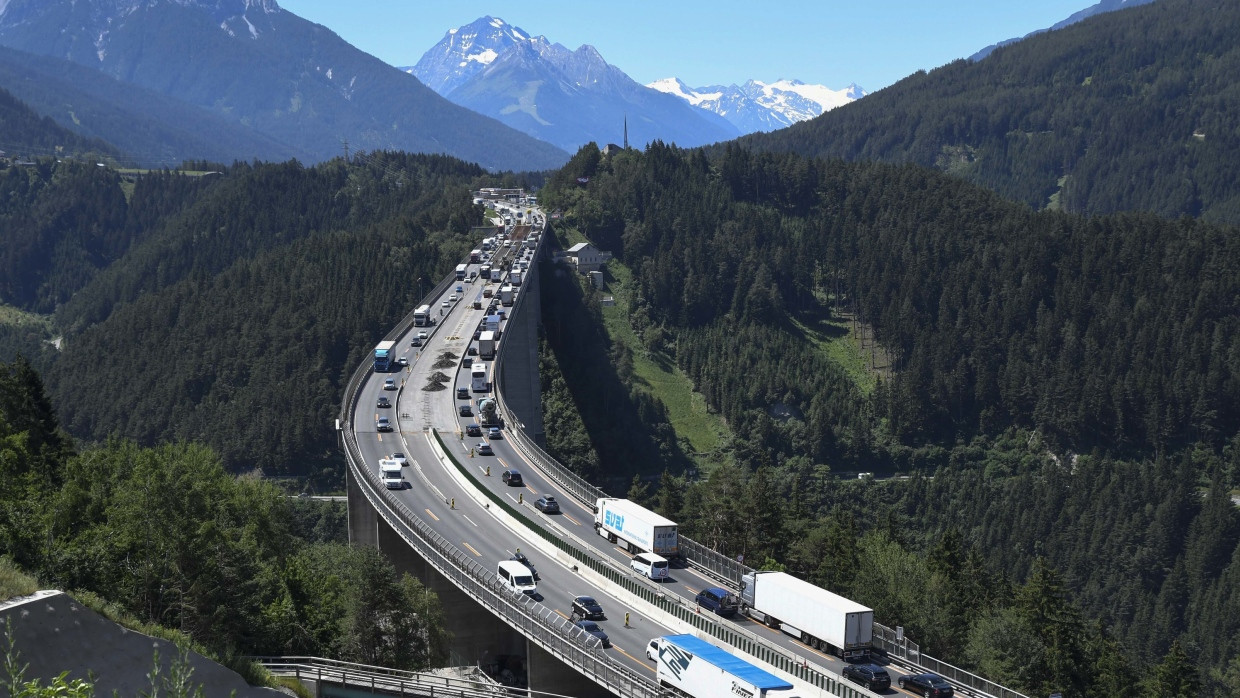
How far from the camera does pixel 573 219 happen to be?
197 m

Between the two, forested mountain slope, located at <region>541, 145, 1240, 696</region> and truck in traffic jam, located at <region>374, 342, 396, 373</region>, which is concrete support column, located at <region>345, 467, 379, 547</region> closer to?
forested mountain slope, located at <region>541, 145, 1240, 696</region>

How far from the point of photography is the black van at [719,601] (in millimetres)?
51500

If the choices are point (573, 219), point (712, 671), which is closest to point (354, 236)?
point (573, 219)

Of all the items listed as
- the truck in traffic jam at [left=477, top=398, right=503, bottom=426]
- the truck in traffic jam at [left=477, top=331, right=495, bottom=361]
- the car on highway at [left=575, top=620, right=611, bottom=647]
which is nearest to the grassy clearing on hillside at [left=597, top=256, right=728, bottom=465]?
the truck in traffic jam at [left=477, top=331, right=495, bottom=361]

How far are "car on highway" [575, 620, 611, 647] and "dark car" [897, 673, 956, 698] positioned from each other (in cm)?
1066

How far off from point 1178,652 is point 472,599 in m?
34.6

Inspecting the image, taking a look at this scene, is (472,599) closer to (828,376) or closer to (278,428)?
(278,428)

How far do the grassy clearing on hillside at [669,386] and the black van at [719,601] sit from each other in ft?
322

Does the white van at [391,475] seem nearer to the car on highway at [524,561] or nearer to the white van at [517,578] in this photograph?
the car on highway at [524,561]

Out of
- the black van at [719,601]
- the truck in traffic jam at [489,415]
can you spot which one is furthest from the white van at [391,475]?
the black van at [719,601]

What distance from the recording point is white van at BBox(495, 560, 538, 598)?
178 ft

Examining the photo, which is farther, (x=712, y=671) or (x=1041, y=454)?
(x=1041, y=454)

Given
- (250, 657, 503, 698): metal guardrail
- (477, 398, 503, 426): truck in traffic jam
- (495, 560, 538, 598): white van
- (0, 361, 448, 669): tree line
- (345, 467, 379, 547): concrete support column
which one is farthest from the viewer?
(477, 398, 503, 426): truck in traffic jam

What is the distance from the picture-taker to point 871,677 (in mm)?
43125
